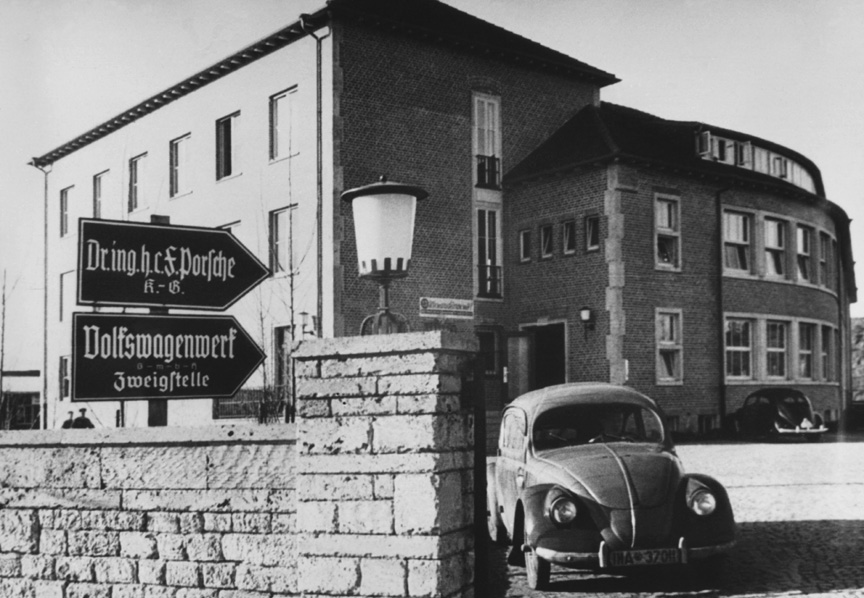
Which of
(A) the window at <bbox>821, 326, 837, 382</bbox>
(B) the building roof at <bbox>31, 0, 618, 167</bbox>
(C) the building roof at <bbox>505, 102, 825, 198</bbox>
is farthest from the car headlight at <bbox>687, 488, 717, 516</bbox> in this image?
(A) the window at <bbox>821, 326, 837, 382</bbox>

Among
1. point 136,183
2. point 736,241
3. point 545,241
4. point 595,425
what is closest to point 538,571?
point 595,425

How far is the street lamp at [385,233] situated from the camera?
6527 millimetres

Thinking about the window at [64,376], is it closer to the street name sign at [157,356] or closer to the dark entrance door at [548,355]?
the dark entrance door at [548,355]

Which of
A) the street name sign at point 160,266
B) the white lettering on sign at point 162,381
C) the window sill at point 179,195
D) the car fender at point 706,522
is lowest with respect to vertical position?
the car fender at point 706,522

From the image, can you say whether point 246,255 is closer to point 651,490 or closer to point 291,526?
point 291,526

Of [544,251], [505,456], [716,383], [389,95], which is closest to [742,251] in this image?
[716,383]

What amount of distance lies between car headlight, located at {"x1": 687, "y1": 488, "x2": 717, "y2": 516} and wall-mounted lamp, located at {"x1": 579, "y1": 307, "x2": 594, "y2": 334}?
1643 centimetres

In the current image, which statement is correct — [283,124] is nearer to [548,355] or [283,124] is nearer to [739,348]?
[548,355]

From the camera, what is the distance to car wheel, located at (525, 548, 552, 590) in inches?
308

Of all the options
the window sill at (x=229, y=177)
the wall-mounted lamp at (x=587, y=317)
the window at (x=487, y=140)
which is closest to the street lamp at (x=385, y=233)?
the wall-mounted lamp at (x=587, y=317)

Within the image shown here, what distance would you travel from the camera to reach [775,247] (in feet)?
90.3

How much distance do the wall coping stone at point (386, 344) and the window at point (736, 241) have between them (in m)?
22.0

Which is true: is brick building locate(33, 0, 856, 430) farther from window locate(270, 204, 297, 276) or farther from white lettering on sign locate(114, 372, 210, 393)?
white lettering on sign locate(114, 372, 210, 393)

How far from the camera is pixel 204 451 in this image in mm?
6426
